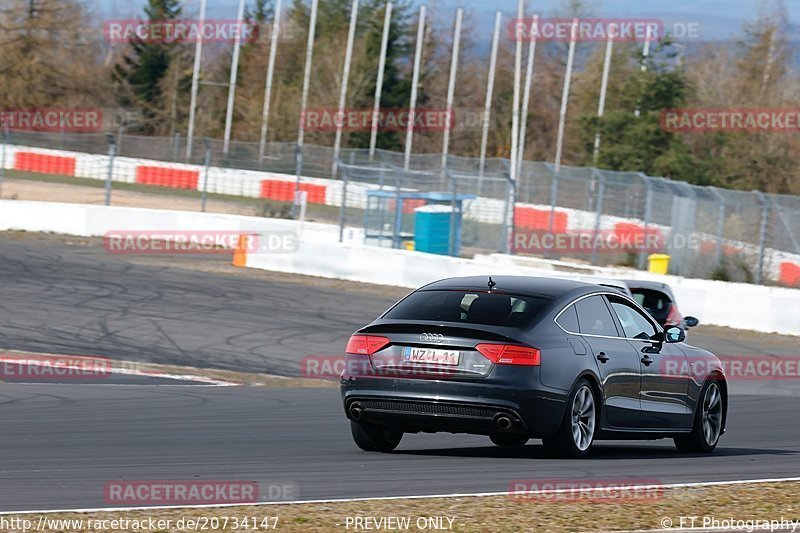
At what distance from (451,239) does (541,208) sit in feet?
15.2

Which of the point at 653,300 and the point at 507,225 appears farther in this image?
the point at 507,225

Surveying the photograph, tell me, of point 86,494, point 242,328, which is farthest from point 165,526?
point 242,328

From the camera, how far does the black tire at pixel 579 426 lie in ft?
29.5

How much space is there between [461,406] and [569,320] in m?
1.13

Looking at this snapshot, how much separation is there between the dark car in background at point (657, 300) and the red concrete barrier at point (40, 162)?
3387 cm

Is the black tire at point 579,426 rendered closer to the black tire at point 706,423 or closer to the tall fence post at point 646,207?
the black tire at point 706,423

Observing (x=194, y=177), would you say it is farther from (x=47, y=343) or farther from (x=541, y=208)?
(x=47, y=343)

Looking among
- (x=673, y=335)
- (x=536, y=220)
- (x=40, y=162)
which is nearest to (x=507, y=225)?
(x=536, y=220)

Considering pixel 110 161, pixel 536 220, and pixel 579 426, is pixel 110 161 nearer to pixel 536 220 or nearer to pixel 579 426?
pixel 536 220

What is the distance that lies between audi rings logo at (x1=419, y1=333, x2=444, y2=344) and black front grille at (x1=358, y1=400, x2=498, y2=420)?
429 millimetres

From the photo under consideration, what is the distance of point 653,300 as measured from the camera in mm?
15789

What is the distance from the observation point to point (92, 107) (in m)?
75.1

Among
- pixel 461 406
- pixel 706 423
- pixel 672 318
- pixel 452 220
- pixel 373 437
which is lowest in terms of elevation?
pixel 373 437

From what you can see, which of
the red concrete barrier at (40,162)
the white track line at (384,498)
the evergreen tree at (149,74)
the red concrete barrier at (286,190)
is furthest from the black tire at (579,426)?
the evergreen tree at (149,74)
